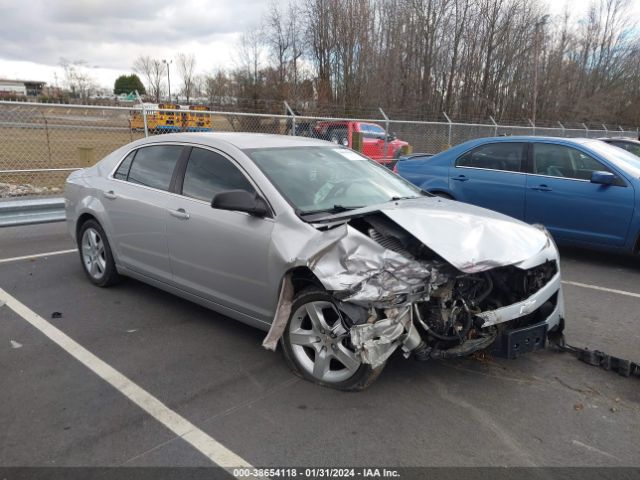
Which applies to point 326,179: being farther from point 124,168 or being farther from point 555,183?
point 555,183

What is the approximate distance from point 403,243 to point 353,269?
16.9 inches

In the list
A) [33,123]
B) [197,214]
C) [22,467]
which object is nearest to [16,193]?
[33,123]

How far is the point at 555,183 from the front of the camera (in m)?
6.57

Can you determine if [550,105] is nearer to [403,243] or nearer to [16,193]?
[16,193]

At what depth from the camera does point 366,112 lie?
25.7 m

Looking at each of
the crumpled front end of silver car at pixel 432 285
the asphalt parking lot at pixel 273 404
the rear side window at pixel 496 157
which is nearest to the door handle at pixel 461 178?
the rear side window at pixel 496 157

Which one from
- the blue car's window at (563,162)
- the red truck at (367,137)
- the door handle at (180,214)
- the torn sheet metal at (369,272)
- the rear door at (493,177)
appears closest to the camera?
the torn sheet metal at (369,272)

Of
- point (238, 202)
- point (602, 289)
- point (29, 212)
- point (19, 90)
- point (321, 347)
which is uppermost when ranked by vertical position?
point (19, 90)

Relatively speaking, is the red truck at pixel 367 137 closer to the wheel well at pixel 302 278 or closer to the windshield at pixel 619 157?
the windshield at pixel 619 157

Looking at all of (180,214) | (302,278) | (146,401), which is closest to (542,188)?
(302,278)

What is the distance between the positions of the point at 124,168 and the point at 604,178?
5.47 metres

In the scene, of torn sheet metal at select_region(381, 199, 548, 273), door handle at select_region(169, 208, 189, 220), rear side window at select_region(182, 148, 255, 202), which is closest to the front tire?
torn sheet metal at select_region(381, 199, 548, 273)

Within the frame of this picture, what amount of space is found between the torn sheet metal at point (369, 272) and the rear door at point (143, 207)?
5.97 feet

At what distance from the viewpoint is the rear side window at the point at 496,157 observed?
23.0ft
